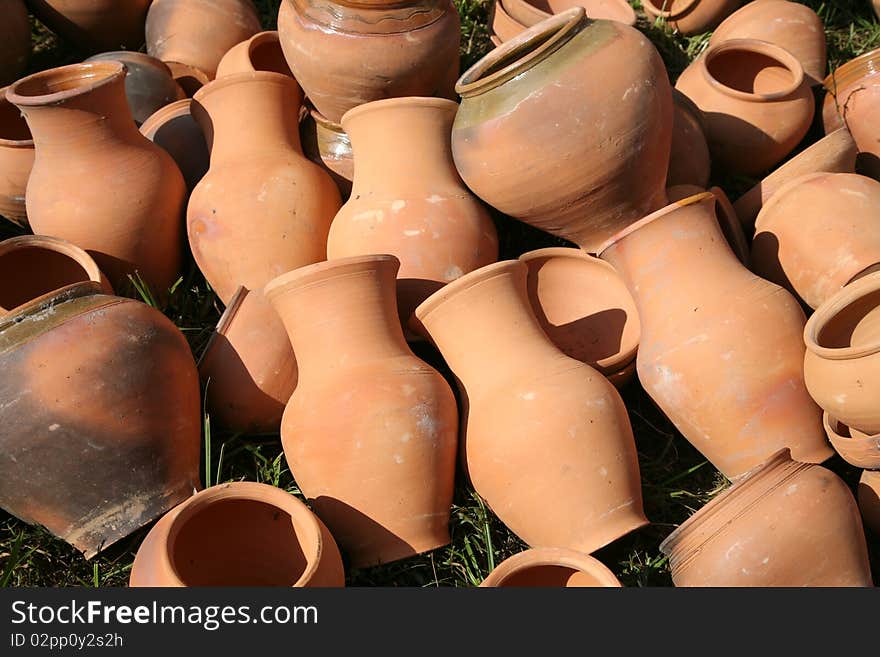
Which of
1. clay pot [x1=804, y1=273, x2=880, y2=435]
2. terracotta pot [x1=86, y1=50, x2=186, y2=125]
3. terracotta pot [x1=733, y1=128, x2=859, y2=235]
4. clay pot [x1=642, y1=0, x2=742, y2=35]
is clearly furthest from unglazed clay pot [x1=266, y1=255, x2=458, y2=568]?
clay pot [x1=642, y1=0, x2=742, y2=35]

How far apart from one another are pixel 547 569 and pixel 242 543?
0.73m

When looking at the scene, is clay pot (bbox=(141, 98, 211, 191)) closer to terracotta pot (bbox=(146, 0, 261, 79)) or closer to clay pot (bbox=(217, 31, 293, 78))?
clay pot (bbox=(217, 31, 293, 78))

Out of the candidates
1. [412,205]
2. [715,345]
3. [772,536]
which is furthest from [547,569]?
[412,205]

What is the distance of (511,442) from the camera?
2158 millimetres

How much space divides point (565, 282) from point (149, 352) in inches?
47.7

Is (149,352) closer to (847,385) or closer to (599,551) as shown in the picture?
(599,551)

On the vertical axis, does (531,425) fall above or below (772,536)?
above

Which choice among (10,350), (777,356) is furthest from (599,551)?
(10,350)

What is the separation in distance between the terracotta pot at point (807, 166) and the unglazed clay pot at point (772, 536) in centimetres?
107

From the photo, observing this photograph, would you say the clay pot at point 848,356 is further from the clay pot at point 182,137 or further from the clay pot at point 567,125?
the clay pot at point 182,137

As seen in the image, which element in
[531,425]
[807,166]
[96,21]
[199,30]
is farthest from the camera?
[96,21]

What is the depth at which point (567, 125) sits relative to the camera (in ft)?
7.88

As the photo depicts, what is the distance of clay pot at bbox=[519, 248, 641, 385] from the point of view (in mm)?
2650

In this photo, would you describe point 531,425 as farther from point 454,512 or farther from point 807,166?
point 807,166
